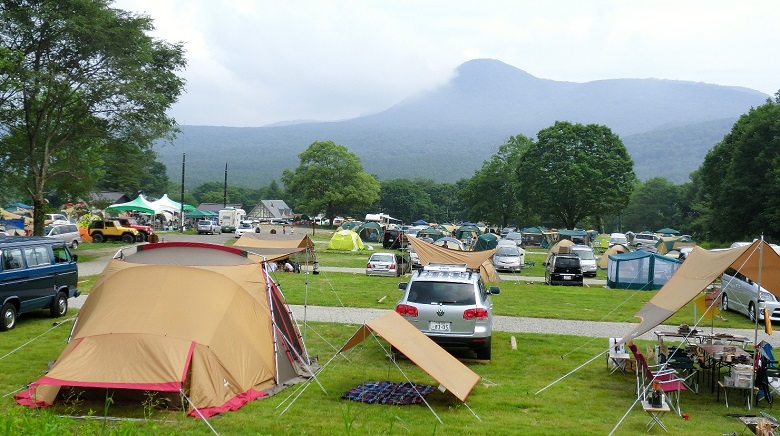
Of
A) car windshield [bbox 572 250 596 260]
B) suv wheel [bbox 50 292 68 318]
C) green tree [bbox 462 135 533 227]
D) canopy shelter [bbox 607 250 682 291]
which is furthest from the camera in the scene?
green tree [bbox 462 135 533 227]

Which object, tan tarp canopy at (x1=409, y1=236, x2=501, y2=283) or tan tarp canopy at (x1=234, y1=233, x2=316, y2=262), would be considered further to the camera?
tan tarp canopy at (x1=409, y1=236, x2=501, y2=283)

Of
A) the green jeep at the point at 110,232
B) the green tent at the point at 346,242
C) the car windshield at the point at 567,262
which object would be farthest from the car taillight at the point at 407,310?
the green jeep at the point at 110,232

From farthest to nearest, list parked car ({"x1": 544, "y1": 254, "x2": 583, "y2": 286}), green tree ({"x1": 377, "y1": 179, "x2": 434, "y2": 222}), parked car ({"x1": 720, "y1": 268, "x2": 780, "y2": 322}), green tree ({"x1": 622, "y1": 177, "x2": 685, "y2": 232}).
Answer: green tree ({"x1": 377, "y1": 179, "x2": 434, "y2": 222})
green tree ({"x1": 622, "y1": 177, "x2": 685, "y2": 232})
parked car ({"x1": 544, "y1": 254, "x2": 583, "y2": 286})
parked car ({"x1": 720, "y1": 268, "x2": 780, "y2": 322})

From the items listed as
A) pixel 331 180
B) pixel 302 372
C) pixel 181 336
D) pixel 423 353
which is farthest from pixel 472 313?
pixel 331 180

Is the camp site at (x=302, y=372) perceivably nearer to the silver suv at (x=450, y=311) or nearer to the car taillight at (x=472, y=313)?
the silver suv at (x=450, y=311)

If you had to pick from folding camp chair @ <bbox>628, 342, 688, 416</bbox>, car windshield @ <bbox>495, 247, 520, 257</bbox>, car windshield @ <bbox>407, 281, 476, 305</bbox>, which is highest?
car windshield @ <bbox>407, 281, 476, 305</bbox>

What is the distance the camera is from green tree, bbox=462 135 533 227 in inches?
3162

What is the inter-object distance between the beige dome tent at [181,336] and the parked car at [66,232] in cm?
2895

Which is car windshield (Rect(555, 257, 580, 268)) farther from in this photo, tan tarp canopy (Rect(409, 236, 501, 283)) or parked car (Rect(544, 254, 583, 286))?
tan tarp canopy (Rect(409, 236, 501, 283))

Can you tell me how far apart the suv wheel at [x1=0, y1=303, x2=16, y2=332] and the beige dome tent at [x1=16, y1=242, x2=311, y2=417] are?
4452 millimetres

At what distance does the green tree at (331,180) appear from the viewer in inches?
3442

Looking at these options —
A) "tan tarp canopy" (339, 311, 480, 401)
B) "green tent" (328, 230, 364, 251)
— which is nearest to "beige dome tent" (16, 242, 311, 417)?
"tan tarp canopy" (339, 311, 480, 401)

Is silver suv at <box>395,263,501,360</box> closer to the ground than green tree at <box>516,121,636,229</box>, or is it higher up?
closer to the ground

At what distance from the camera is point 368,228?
197ft
